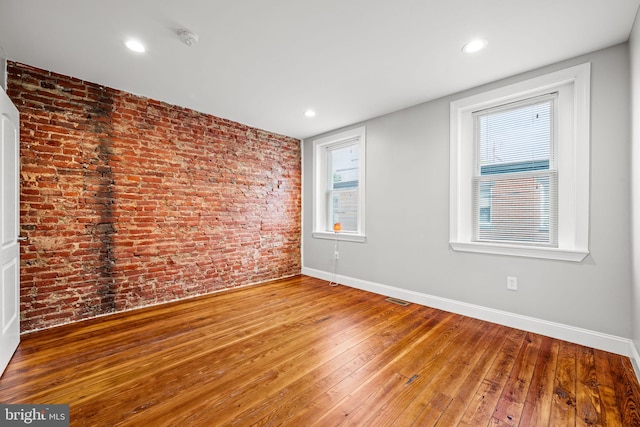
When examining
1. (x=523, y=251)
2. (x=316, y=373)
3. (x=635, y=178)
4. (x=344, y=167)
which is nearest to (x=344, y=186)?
(x=344, y=167)

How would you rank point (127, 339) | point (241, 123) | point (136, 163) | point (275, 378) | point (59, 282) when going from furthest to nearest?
point (241, 123), point (136, 163), point (59, 282), point (127, 339), point (275, 378)

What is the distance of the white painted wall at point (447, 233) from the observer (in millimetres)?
2334

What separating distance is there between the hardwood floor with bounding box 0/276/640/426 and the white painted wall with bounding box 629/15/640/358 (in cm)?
43

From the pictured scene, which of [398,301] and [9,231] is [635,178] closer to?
[398,301]

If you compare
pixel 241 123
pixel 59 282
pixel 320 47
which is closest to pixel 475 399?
pixel 320 47

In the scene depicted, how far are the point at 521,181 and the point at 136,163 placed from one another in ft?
14.2

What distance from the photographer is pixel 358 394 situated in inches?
70.7

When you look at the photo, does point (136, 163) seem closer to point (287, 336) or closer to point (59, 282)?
point (59, 282)

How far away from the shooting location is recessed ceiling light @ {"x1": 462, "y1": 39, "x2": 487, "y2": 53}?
7.54ft

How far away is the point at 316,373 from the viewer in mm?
2031

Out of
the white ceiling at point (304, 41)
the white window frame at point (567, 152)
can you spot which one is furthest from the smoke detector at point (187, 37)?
the white window frame at point (567, 152)

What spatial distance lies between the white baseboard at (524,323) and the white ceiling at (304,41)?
2445 millimetres

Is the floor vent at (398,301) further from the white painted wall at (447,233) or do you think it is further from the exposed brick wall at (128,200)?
the exposed brick wall at (128,200)

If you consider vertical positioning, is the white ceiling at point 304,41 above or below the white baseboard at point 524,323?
above
